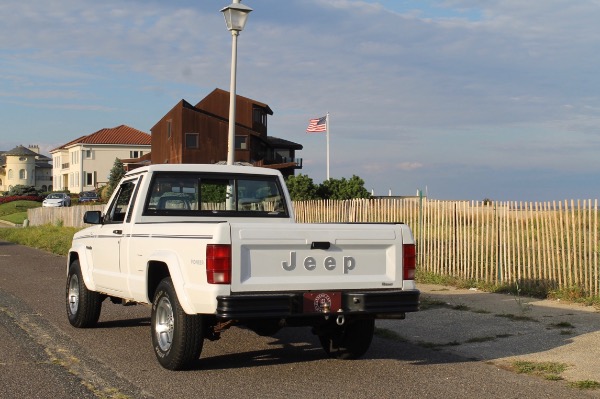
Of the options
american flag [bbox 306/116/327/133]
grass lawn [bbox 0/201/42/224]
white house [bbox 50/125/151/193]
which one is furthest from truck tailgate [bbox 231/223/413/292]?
white house [bbox 50/125/151/193]

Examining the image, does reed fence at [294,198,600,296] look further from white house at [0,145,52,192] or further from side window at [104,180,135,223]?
white house at [0,145,52,192]

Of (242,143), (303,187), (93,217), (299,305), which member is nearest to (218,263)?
(299,305)

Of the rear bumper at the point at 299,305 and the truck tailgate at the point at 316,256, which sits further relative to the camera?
the truck tailgate at the point at 316,256

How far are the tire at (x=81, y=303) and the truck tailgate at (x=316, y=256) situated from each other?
3792mm

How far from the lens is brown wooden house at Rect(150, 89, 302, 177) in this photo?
233 feet

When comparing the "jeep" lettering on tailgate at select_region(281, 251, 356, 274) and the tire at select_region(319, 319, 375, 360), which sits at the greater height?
the "jeep" lettering on tailgate at select_region(281, 251, 356, 274)

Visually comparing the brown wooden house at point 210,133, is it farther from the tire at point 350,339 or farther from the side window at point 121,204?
the tire at point 350,339

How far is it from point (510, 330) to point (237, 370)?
4.00m

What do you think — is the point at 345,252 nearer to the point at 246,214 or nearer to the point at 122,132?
the point at 246,214

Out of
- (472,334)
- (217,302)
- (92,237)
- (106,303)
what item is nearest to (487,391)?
(217,302)

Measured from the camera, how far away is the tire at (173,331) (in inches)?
311

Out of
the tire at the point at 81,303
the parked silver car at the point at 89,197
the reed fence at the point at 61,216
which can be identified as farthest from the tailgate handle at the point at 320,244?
the parked silver car at the point at 89,197

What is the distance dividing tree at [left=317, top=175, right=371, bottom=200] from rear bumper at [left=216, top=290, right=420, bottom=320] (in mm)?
32556

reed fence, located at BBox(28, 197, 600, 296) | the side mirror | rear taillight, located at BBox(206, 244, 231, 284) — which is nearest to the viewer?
rear taillight, located at BBox(206, 244, 231, 284)
